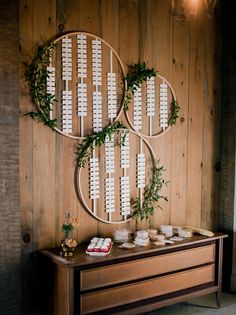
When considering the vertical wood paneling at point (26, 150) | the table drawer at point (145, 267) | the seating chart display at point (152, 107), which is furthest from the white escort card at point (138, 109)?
the table drawer at point (145, 267)

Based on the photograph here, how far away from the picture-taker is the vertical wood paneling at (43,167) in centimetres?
338

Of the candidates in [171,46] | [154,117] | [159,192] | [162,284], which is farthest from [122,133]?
[162,284]

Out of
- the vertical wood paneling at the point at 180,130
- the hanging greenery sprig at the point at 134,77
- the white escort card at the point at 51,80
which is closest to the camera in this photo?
the white escort card at the point at 51,80

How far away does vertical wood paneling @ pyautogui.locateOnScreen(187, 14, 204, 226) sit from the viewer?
4.28 metres

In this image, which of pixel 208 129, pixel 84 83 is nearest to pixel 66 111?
pixel 84 83

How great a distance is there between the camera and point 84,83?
3572 mm

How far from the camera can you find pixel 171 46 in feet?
13.5

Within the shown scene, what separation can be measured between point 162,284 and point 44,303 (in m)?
0.88

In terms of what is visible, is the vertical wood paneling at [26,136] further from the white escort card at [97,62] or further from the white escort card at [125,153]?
the white escort card at [125,153]

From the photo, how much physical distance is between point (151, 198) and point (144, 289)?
0.76 meters

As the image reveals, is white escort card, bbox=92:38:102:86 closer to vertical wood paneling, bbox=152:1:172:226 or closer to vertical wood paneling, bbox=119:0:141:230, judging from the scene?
vertical wood paneling, bbox=119:0:141:230

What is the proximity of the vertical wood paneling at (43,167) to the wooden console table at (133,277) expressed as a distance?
0.17 meters

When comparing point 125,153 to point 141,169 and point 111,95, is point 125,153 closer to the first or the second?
point 141,169

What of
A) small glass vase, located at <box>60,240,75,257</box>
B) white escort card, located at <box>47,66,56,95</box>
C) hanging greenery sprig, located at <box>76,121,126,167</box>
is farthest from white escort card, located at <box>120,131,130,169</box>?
small glass vase, located at <box>60,240,75,257</box>
